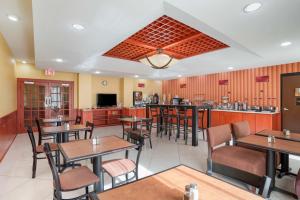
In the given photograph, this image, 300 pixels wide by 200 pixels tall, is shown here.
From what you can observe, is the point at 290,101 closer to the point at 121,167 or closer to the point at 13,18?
the point at 121,167

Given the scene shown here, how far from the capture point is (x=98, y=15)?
7.61 ft

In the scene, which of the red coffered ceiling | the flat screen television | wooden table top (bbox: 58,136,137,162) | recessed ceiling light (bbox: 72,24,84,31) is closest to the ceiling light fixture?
the red coffered ceiling

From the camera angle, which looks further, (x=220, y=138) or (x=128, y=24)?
(x=220, y=138)

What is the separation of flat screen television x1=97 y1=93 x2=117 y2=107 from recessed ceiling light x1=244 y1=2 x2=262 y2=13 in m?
7.10

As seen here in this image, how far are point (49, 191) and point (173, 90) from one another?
7.99 metres

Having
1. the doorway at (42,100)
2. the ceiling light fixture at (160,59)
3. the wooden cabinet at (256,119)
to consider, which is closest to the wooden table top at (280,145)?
the ceiling light fixture at (160,59)

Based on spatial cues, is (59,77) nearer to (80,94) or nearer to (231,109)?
(80,94)

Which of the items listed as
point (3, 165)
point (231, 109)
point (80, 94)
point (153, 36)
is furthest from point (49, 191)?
point (231, 109)

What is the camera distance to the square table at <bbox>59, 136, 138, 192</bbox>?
190cm

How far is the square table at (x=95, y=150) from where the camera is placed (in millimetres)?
1905

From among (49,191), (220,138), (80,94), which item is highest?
(80,94)

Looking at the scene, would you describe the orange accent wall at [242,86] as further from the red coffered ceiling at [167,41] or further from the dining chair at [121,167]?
the dining chair at [121,167]

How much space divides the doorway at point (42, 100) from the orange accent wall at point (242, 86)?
18.9 feet

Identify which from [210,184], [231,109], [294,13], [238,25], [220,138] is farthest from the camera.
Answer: [231,109]
